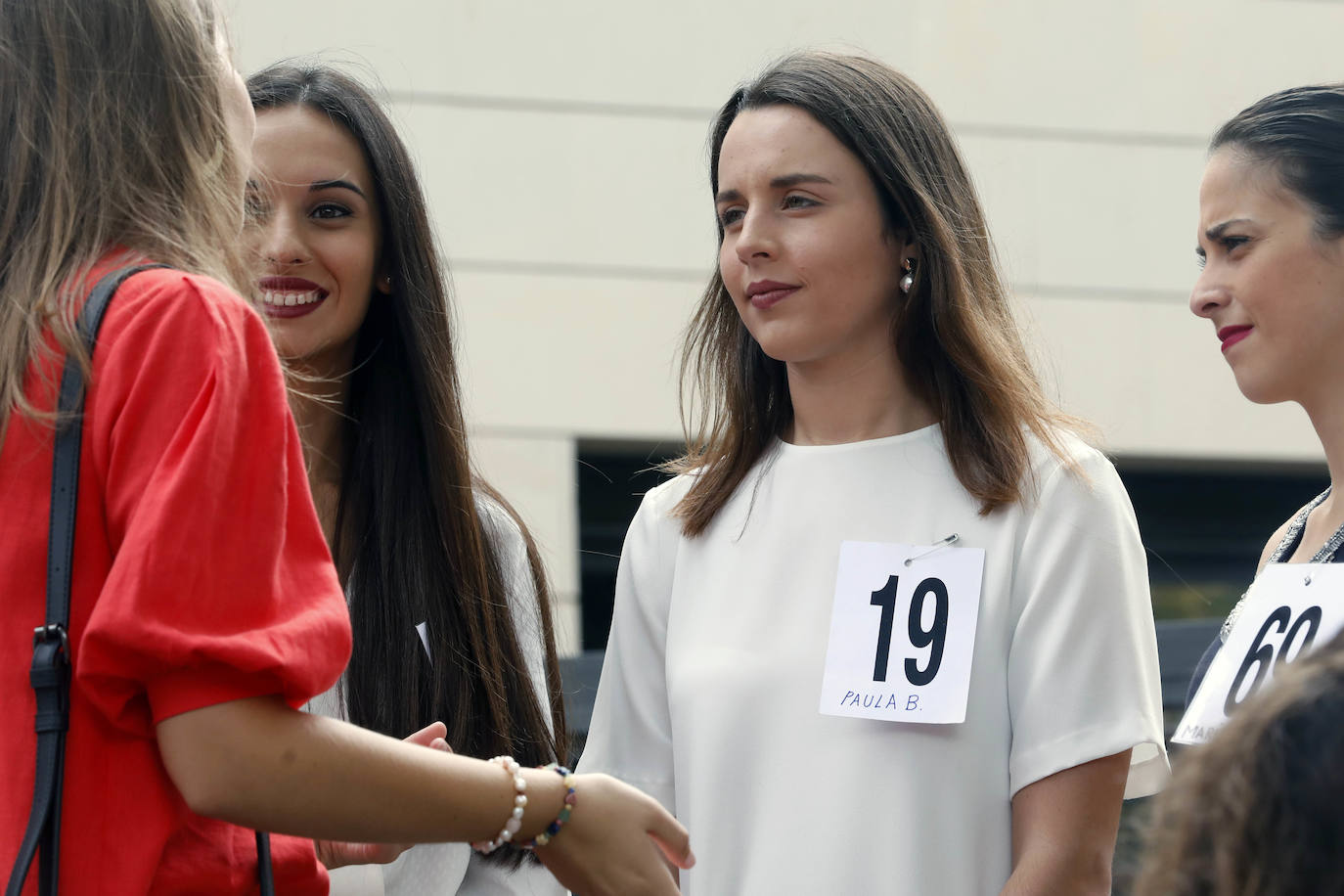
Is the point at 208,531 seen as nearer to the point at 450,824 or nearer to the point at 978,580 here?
the point at 450,824

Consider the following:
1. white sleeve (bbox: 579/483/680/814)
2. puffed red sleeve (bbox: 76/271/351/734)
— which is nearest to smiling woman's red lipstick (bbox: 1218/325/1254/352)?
white sleeve (bbox: 579/483/680/814)

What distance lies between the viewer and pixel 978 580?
96.7 inches

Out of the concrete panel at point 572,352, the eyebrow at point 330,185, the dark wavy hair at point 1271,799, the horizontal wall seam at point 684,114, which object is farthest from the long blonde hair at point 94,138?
the horizontal wall seam at point 684,114

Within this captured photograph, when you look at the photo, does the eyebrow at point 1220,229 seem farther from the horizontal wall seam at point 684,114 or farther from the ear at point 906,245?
the horizontal wall seam at point 684,114

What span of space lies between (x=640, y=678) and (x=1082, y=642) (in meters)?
0.80

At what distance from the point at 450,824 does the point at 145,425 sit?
18.4 inches

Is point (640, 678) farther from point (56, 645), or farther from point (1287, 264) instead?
point (56, 645)

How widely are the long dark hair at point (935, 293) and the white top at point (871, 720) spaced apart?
54 mm

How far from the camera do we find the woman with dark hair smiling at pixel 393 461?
8.41 ft

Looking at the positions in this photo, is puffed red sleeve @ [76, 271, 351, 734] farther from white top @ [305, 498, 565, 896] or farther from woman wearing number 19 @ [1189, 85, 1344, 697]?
woman wearing number 19 @ [1189, 85, 1344, 697]

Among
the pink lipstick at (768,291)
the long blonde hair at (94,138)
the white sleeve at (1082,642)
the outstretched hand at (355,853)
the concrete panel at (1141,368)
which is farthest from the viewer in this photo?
the concrete panel at (1141,368)

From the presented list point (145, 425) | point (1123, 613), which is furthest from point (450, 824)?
point (1123, 613)

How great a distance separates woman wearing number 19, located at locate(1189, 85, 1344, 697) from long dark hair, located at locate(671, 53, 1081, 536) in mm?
341

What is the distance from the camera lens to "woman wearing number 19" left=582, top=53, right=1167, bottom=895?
7.85 feet
